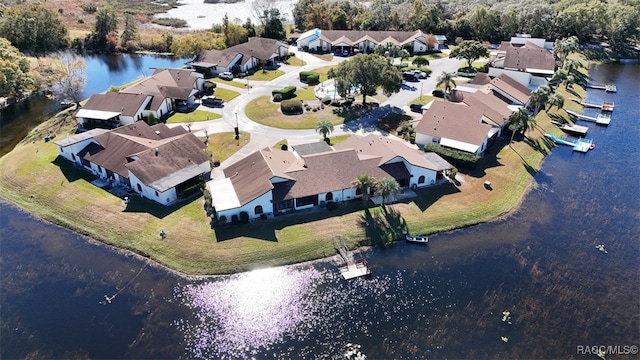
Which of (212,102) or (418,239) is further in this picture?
(212,102)

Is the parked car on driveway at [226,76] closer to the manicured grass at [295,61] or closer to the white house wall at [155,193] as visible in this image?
the manicured grass at [295,61]

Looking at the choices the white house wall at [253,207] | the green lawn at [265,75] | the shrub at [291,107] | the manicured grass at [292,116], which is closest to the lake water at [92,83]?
the green lawn at [265,75]

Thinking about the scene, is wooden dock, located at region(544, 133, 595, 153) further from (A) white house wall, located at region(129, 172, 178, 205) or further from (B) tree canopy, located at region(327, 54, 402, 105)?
(A) white house wall, located at region(129, 172, 178, 205)

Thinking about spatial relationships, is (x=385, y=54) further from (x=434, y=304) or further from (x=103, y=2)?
(x=103, y=2)

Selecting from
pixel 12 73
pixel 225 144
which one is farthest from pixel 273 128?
pixel 12 73

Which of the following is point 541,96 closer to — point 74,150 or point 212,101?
point 212,101

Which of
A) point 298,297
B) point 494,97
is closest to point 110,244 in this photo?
point 298,297
